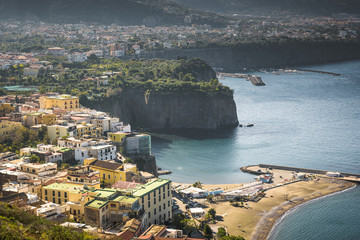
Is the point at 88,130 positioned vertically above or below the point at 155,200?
above

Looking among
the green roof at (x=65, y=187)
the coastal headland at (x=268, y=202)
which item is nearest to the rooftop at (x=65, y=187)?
the green roof at (x=65, y=187)

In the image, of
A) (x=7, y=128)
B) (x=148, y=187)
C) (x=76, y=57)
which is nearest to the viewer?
(x=148, y=187)

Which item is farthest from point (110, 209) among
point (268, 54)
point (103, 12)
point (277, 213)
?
point (103, 12)

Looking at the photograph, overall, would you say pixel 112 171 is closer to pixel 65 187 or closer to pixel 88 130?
pixel 65 187

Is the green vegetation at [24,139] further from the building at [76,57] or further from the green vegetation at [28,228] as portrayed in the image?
the building at [76,57]

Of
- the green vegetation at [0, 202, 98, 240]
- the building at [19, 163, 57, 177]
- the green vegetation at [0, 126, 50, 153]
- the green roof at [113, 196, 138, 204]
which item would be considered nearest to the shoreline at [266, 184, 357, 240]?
the green roof at [113, 196, 138, 204]

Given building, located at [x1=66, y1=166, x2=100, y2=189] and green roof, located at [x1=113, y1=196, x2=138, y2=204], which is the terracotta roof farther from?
green roof, located at [x1=113, y1=196, x2=138, y2=204]

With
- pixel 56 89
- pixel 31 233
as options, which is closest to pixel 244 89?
pixel 56 89
